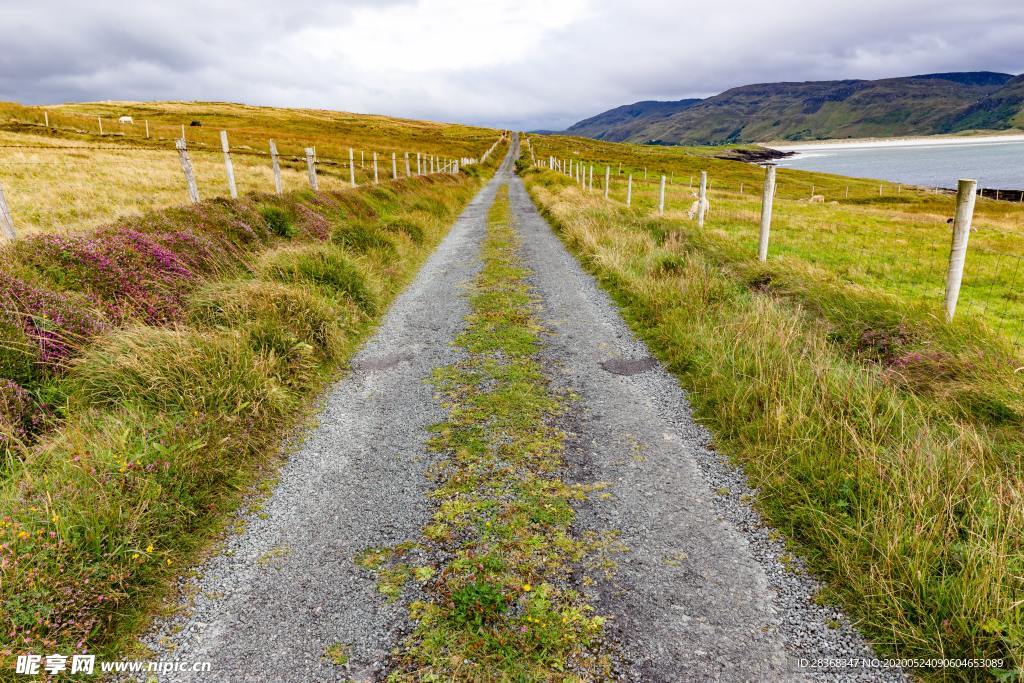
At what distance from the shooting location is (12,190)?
18.4m

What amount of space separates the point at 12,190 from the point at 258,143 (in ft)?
141

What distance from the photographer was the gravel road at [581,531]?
10.4 feet

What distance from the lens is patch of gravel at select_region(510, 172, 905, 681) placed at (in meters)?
3.11

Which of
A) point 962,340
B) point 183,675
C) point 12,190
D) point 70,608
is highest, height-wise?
point 12,190

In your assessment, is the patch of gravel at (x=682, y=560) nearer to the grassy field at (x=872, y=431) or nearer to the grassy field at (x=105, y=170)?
the grassy field at (x=872, y=431)

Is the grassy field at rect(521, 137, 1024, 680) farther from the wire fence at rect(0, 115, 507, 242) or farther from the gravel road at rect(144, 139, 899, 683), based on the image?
the wire fence at rect(0, 115, 507, 242)

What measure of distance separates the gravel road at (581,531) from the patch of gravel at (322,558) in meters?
0.01

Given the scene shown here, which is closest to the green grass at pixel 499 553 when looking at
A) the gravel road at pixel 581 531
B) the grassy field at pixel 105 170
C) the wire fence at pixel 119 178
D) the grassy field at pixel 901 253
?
the gravel road at pixel 581 531

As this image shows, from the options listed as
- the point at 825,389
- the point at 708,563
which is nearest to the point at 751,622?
the point at 708,563

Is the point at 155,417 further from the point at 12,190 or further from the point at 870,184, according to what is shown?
the point at 870,184

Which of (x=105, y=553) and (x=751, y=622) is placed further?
(x=105, y=553)

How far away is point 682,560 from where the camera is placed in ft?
12.6

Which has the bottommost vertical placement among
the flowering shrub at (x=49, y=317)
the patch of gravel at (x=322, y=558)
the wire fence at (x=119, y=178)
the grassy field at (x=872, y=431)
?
the patch of gravel at (x=322, y=558)

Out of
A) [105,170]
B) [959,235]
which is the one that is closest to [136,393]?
[959,235]
